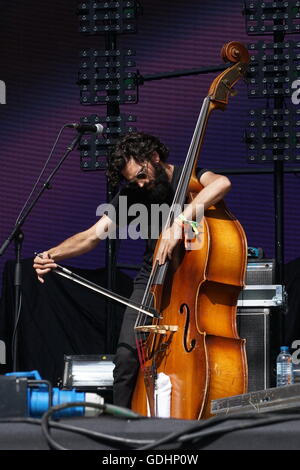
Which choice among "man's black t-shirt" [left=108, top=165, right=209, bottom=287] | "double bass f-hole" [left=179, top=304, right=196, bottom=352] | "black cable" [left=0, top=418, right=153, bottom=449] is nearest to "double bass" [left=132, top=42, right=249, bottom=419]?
"double bass f-hole" [left=179, top=304, right=196, bottom=352]

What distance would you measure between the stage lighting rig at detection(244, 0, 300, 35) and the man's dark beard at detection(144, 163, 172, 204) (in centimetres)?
186

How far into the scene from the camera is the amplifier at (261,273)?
424 centimetres

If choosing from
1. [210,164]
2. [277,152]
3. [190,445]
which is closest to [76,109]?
[210,164]

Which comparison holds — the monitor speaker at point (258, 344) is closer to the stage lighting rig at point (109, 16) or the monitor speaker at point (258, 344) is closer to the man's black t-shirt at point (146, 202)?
the man's black t-shirt at point (146, 202)

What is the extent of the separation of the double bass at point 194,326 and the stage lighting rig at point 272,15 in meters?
1.90

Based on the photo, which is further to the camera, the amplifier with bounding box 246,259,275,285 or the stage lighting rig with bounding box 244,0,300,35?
the stage lighting rig with bounding box 244,0,300,35

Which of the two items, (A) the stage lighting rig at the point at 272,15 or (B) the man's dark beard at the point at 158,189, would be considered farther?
(A) the stage lighting rig at the point at 272,15

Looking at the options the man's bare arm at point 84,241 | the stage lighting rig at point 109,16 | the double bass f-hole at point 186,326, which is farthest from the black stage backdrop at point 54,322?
the double bass f-hole at point 186,326

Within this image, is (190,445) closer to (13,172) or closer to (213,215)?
(213,215)

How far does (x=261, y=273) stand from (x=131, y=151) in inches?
41.4

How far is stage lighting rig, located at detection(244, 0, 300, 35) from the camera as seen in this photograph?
5.09m

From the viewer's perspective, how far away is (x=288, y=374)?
4.04 m

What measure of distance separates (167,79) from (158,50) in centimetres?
22

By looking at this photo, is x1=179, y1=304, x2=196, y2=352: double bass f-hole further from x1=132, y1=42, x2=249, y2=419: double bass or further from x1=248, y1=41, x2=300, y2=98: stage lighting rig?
x1=248, y1=41, x2=300, y2=98: stage lighting rig
